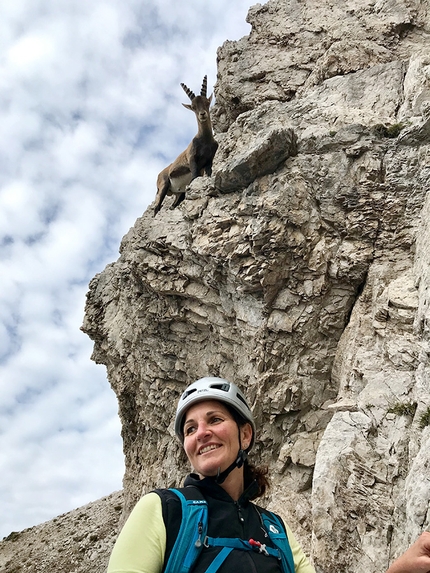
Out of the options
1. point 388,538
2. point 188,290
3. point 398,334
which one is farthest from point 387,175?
point 388,538

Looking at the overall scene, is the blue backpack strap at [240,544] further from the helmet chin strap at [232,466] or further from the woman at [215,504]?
the helmet chin strap at [232,466]

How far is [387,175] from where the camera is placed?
1145 cm

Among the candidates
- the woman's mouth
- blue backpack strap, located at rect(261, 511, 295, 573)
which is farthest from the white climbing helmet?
blue backpack strap, located at rect(261, 511, 295, 573)

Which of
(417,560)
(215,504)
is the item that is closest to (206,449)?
(215,504)

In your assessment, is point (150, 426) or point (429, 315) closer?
point (429, 315)

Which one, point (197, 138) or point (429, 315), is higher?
point (197, 138)

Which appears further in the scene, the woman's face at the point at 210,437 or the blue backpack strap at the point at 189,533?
the woman's face at the point at 210,437

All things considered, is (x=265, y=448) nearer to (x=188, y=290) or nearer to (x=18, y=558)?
(x=188, y=290)

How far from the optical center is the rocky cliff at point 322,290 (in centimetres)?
688

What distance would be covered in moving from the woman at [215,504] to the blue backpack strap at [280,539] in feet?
0.19

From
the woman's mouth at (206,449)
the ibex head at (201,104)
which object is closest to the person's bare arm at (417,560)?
the woman's mouth at (206,449)

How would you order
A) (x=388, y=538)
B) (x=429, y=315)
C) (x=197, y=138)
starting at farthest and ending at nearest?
(x=197, y=138), (x=429, y=315), (x=388, y=538)

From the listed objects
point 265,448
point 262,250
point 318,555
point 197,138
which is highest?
point 197,138

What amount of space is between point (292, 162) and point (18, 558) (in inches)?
1192
